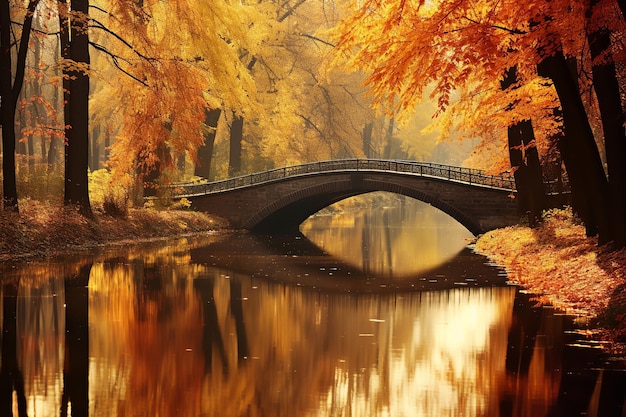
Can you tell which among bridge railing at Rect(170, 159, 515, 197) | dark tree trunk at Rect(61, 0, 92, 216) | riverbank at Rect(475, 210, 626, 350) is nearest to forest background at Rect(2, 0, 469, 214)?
dark tree trunk at Rect(61, 0, 92, 216)

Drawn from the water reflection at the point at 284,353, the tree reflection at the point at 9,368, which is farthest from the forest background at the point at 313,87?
the tree reflection at the point at 9,368

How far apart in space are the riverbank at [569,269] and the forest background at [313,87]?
705mm

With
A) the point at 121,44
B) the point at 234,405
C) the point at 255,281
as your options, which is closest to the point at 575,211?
the point at 255,281

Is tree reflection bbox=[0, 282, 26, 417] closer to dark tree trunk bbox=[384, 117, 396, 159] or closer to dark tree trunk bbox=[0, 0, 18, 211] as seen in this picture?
dark tree trunk bbox=[0, 0, 18, 211]

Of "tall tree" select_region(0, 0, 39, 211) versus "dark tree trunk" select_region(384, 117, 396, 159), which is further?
"dark tree trunk" select_region(384, 117, 396, 159)

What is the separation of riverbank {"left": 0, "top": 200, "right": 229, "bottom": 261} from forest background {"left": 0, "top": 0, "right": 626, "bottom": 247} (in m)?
0.61

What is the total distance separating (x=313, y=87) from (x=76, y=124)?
21.1 meters

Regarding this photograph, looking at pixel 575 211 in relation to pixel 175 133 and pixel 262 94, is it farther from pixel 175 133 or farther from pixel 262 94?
pixel 262 94

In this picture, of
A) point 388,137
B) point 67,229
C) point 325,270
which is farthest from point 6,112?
point 388,137

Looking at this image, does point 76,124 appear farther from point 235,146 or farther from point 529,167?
point 235,146

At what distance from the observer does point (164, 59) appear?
2681 centimetres

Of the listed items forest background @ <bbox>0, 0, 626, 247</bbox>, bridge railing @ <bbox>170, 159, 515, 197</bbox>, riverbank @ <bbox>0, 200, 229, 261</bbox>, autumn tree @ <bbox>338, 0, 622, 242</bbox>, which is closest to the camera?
autumn tree @ <bbox>338, 0, 622, 242</bbox>

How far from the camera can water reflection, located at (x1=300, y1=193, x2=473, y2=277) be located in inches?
939

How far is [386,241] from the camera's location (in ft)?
109
